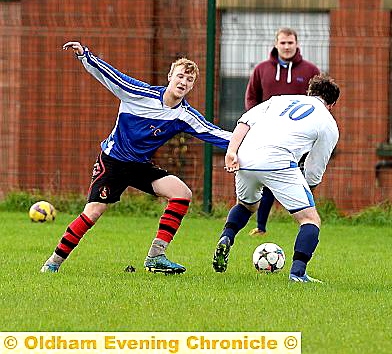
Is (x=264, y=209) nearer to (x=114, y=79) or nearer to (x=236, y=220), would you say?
(x=236, y=220)

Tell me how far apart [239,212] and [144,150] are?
91 centimetres

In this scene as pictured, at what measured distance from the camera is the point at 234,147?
8789mm

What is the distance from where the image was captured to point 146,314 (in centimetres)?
707

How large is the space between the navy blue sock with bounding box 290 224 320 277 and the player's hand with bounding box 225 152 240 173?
67 centimetres

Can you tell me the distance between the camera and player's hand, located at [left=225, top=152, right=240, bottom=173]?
867 centimetres

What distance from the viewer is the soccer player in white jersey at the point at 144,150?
9180mm

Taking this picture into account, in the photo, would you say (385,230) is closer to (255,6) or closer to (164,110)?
(255,6)

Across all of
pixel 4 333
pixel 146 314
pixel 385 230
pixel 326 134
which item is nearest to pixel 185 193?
pixel 326 134

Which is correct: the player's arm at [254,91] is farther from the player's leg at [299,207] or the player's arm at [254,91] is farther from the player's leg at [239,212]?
the player's leg at [299,207]

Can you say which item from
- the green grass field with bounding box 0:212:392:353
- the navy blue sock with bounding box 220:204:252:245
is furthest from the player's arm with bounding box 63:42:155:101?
the green grass field with bounding box 0:212:392:353

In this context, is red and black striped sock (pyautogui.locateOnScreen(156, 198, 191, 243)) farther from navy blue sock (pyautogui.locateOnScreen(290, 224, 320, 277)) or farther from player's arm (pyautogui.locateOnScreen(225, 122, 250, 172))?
navy blue sock (pyautogui.locateOnScreen(290, 224, 320, 277))

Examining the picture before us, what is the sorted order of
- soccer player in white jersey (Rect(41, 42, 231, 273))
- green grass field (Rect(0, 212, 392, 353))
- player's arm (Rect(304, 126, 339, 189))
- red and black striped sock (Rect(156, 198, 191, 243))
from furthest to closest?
red and black striped sock (Rect(156, 198, 191, 243)) → soccer player in white jersey (Rect(41, 42, 231, 273)) → player's arm (Rect(304, 126, 339, 189)) → green grass field (Rect(0, 212, 392, 353))

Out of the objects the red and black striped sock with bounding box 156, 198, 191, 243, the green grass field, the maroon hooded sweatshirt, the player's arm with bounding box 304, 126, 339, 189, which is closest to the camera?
the green grass field

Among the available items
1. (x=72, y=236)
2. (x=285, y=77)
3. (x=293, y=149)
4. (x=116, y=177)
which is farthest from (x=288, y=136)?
(x=285, y=77)
